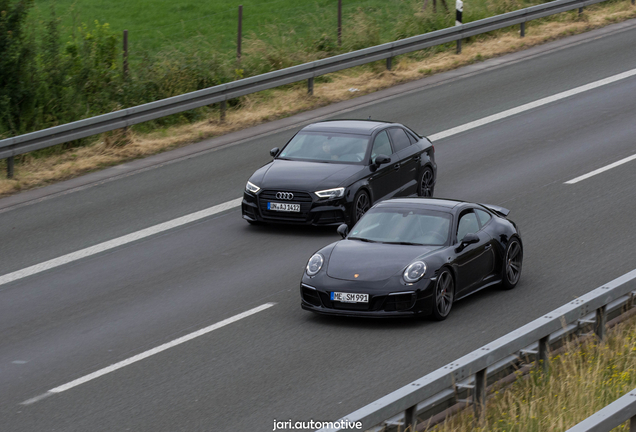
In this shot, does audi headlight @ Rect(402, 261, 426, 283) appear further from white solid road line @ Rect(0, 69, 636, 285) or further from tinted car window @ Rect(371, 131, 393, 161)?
white solid road line @ Rect(0, 69, 636, 285)

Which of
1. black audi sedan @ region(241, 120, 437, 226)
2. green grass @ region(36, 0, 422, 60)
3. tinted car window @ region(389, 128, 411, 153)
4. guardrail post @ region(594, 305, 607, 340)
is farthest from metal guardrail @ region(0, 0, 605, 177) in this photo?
guardrail post @ region(594, 305, 607, 340)

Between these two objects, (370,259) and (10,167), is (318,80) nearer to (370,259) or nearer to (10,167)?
(10,167)

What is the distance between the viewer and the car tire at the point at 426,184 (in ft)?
55.9

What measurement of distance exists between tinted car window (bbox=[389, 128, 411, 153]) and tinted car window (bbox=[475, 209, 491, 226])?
3.80 metres

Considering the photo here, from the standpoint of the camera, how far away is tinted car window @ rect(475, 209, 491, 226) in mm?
13023

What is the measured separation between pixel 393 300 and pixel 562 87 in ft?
47.4

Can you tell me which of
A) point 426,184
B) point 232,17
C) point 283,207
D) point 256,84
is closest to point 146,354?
point 283,207

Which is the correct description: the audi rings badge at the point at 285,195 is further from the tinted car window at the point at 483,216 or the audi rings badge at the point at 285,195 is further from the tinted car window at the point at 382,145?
the tinted car window at the point at 483,216

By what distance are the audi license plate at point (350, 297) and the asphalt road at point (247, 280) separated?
1.11 ft

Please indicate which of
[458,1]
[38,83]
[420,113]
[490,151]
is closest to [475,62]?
[458,1]

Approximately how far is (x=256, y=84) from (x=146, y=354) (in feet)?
42.2

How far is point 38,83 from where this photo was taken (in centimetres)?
2053

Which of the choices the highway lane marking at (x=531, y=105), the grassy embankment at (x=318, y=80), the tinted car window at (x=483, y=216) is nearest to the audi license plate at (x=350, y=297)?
the tinted car window at (x=483, y=216)

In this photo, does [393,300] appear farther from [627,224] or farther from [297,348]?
[627,224]
